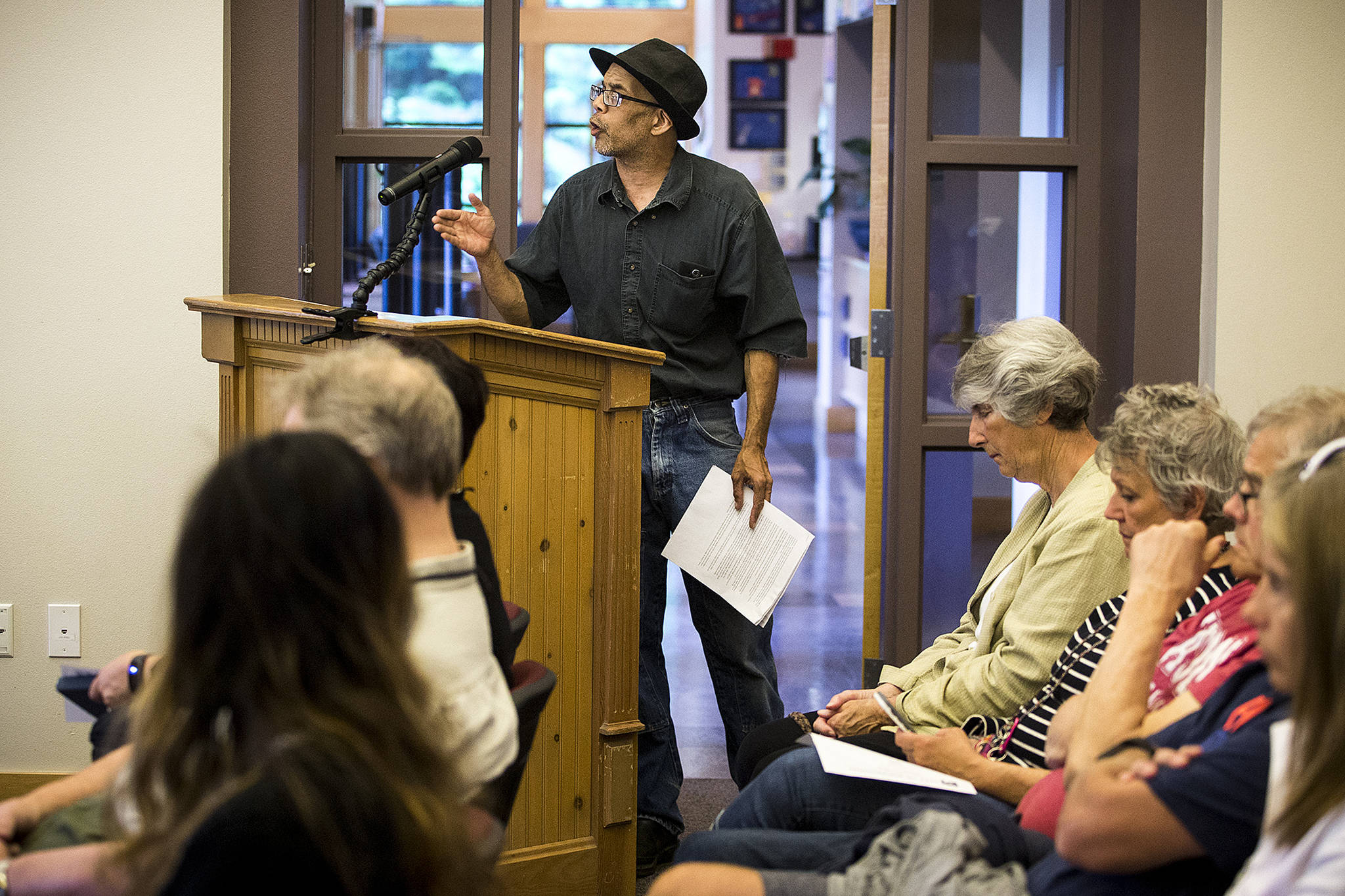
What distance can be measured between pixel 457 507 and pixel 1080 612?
3.21 feet

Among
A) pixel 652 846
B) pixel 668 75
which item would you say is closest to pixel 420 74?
pixel 668 75

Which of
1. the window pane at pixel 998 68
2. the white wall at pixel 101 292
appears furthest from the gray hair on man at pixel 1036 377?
the white wall at pixel 101 292

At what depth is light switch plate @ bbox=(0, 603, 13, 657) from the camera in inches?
115

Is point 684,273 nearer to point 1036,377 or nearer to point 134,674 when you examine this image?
point 1036,377

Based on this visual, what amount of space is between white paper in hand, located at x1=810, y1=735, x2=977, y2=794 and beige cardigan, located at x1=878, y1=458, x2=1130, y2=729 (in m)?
0.20

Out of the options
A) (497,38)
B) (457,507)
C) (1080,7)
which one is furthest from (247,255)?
(1080,7)

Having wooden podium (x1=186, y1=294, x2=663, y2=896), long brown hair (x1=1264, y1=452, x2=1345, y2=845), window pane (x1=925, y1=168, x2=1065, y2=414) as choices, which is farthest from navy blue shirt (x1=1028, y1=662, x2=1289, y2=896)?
window pane (x1=925, y1=168, x2=1065, y2=414)

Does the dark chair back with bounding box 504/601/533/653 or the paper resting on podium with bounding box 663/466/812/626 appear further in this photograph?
the paper resting on podium with bounding box 663/466/812/626

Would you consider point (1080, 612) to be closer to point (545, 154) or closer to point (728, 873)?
point (728, 873)

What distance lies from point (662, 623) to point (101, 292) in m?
1.56

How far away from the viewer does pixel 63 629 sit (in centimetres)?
294

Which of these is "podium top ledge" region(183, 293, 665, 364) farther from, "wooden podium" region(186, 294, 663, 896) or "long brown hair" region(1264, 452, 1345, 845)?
"long brown hair" region(1264, 452, 1345, 845)

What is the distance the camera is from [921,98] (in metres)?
3.16

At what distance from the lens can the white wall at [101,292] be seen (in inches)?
112
